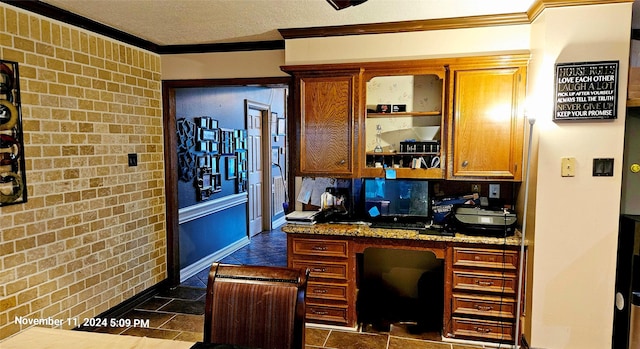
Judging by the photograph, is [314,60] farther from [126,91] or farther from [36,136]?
[36,136]

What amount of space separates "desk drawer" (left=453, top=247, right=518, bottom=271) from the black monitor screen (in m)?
0.49

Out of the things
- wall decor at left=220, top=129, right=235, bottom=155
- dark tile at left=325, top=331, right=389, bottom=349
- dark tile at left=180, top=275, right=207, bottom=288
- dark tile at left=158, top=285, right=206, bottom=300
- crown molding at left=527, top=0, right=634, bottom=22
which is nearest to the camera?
crown molding at left=527, top=0, right=634, bottom=22

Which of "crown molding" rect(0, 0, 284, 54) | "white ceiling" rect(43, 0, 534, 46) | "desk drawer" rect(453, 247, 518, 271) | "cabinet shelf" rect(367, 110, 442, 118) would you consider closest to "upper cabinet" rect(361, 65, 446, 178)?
"cabinet shelf" rect(367, 110, 442, 118)

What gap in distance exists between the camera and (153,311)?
3.53 meters

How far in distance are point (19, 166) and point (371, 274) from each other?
2.73 meters

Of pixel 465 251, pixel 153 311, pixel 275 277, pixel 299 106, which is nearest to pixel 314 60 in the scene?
pixel 299 106

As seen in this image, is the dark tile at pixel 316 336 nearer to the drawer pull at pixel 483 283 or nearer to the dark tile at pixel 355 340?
the dark tile at pixel 355 340

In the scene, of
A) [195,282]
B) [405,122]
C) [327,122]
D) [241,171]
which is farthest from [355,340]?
[241,171]

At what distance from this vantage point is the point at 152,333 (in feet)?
10.2

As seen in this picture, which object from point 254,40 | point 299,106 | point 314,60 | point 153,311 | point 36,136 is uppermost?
point 254,40

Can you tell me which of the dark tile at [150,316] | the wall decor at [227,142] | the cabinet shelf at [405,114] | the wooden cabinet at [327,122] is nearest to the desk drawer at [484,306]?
the wooden cabinet at [327,122]

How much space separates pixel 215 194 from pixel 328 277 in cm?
231

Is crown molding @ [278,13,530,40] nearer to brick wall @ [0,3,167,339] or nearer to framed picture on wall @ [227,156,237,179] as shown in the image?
brick wall @ [0,3,167,339]

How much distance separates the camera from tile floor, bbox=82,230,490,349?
2.94 metres
